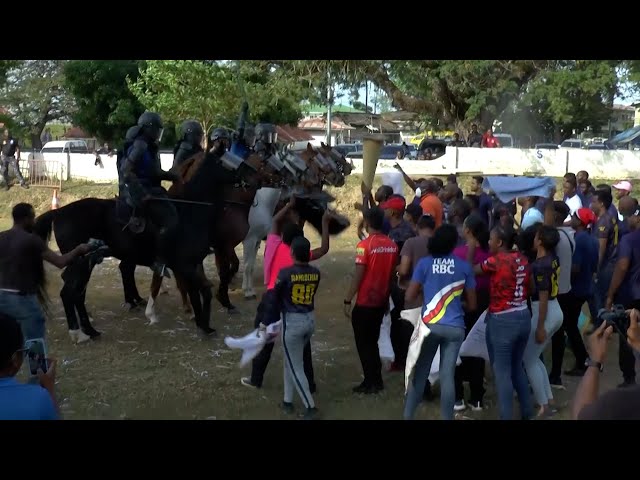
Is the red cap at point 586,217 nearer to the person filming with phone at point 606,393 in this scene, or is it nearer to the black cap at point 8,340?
the person filming with phone at point 606,393

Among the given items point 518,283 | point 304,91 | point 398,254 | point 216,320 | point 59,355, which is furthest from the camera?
point 304,91

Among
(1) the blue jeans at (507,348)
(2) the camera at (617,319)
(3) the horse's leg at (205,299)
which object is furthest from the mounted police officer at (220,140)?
(2) the camera at (617,319)

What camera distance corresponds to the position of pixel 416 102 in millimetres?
29156

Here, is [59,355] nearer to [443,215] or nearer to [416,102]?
[443,215]

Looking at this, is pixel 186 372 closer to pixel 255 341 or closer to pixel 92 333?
pixel 255 341

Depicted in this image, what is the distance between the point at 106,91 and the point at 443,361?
28234 mm

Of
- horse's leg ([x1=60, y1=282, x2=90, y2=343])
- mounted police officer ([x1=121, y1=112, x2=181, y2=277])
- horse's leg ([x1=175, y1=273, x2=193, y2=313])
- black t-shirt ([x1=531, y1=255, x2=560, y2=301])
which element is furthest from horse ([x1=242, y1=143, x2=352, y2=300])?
black t-shirt ([x1=531, y1=255, x2=560, y2=301])

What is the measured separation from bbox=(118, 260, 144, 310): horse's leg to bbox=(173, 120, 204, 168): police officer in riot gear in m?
1.61

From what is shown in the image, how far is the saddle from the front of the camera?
8.87 meters

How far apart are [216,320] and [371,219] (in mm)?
3684

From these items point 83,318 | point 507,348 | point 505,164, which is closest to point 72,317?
point 83,318

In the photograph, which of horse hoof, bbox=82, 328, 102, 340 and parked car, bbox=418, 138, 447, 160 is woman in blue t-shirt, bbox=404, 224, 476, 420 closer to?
A: horse hoof, bbox=82, 328, 102, 340

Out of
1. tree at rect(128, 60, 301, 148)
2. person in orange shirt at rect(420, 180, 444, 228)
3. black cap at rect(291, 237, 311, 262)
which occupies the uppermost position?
tree at rect(128, 60, 301, 148)

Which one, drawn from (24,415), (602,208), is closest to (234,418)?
(24,415)
